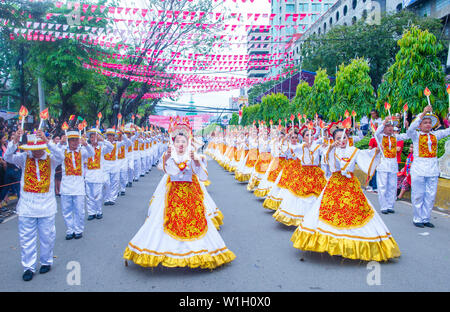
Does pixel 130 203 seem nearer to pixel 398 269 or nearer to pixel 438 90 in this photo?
pixel 398 269

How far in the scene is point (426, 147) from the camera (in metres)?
6.84

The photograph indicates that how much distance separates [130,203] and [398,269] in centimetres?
680

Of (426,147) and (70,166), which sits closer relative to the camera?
(70,166)

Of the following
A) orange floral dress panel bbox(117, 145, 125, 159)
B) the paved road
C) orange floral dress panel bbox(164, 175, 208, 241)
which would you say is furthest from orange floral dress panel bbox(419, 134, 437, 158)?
orange floral dress panel bbox(117, 145, 125, 159)

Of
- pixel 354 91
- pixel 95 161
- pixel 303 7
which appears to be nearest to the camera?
pixel 95 161

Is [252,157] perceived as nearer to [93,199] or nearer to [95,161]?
[95,161]

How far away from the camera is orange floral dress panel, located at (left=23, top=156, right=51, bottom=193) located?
4.66 meters

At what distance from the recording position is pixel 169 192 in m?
4.66

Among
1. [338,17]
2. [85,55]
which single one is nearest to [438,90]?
[85,55]

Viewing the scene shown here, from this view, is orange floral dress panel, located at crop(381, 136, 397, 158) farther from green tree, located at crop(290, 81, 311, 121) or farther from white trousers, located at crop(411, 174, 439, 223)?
green tree, located at crop(290, 81, 311, 121)

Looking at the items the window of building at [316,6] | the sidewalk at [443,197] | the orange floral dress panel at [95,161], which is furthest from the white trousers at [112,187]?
the window of building at [316,6]

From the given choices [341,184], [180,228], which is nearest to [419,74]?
[341,184]

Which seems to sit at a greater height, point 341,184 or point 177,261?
point 341,184

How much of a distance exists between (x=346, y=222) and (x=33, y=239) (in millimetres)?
3781
